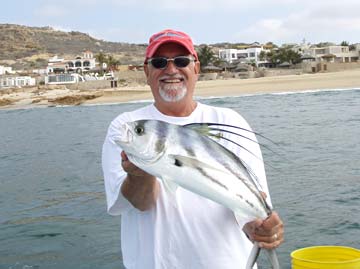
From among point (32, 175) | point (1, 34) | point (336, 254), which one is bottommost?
point (32, 175)

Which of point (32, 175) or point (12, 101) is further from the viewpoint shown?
point (12, 101)

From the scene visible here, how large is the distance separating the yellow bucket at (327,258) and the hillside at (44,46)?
150 metres

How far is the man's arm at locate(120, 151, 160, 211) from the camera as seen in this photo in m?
2.75

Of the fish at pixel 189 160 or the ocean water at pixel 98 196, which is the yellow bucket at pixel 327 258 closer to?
the fish at pixel 189 160

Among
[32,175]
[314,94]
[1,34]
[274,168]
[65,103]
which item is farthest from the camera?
[1,34]

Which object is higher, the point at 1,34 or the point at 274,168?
the point at 1,34

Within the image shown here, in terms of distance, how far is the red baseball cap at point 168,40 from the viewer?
125 inches

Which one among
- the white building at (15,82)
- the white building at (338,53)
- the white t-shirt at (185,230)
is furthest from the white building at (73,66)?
the white t-shirt at (185,230)

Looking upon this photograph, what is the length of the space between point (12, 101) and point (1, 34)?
443ft

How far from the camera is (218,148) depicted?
2555mm

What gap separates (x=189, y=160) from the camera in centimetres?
242

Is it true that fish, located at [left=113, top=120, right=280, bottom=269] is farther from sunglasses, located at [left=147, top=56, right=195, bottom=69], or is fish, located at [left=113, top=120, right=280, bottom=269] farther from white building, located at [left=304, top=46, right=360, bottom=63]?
white building, located at [left=304, top=46, right=360, bottom=63]

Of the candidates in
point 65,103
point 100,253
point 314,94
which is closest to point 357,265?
point 100,253

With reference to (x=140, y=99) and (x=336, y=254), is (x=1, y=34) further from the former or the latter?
(x=336, y=254)
